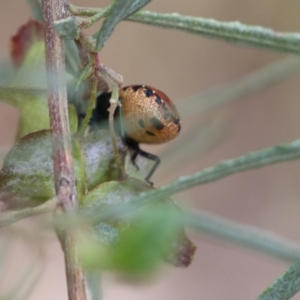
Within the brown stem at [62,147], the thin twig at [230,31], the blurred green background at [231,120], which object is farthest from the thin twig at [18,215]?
the blurred green background at [231,120]

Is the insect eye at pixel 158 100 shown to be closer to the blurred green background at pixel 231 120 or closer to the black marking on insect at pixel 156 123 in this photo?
the black marking on insect at pixel 156 123

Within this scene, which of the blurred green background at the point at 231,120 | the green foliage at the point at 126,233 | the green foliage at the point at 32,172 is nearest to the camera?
the green foliage at the point at 126,233

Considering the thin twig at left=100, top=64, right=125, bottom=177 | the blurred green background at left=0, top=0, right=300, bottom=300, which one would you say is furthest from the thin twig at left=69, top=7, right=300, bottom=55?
the blurred green background at left=0, top=0, right=300, bottom=300

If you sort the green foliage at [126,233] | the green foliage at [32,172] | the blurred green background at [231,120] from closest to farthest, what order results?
the green foliage at [126,233] → the green foliage at [32,172] → the blurred green background at [231,120]

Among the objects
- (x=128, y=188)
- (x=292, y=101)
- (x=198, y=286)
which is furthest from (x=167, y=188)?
(x=292, y=101)

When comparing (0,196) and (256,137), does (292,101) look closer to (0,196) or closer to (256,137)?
(256,137)
